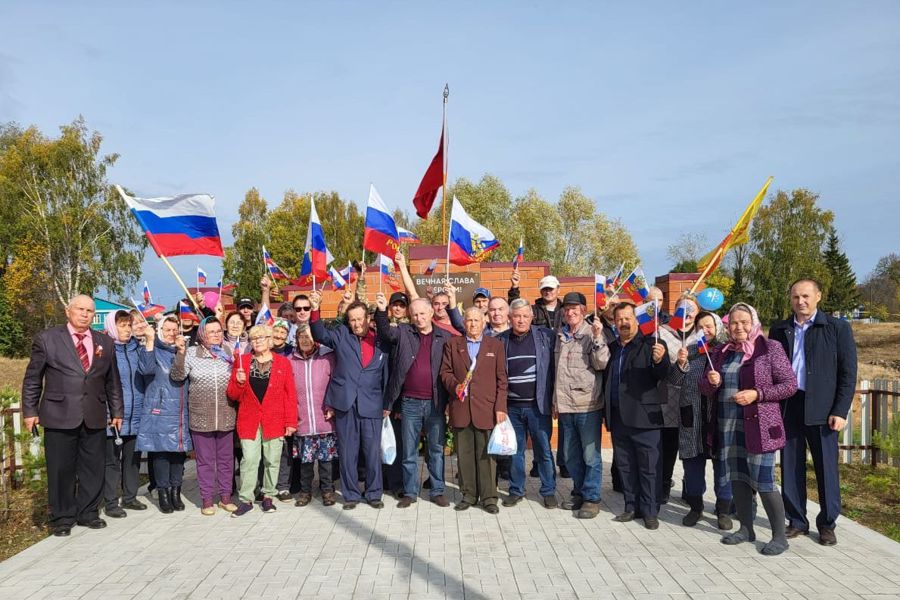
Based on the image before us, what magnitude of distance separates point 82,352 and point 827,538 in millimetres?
6652

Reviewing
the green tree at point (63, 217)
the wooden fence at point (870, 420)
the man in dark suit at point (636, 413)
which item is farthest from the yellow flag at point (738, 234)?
the green tree at point (63, 217)

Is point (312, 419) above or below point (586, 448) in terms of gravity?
above

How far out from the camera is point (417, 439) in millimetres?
6355

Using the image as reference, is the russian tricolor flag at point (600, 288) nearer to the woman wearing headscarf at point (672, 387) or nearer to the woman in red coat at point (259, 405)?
the woman wearing headscarf at point (672, 387)

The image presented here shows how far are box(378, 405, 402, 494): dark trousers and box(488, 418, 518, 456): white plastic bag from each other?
3.62 feet

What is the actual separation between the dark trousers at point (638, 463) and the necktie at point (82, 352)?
4.90 m

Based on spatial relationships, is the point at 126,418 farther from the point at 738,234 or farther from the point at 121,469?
the point at 738,234

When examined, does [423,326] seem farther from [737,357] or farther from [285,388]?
[737,357]

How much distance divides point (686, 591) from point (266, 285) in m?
5.69

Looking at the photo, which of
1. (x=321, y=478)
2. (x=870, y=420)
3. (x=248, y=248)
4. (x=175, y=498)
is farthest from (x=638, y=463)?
(x=248, y=248)

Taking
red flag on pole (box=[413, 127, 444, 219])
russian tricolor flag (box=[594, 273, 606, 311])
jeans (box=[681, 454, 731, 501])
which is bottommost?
jeans (box=[681, 454, 731, 501])

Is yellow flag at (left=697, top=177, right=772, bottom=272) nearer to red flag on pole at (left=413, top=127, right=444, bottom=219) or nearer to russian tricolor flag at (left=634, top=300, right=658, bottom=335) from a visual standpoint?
russian tricolor flag at (left=634, top=300, right=658, bottom=335)

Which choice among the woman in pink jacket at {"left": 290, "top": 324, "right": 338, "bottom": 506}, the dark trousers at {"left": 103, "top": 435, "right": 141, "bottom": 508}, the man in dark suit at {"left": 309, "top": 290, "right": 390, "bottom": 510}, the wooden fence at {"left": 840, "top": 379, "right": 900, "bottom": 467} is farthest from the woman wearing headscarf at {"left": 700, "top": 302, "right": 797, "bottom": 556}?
the dark trousers at {"left": 103, "top": 435, "right": 141, "bottom": 508}

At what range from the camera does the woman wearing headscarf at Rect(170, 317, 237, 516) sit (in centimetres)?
610
